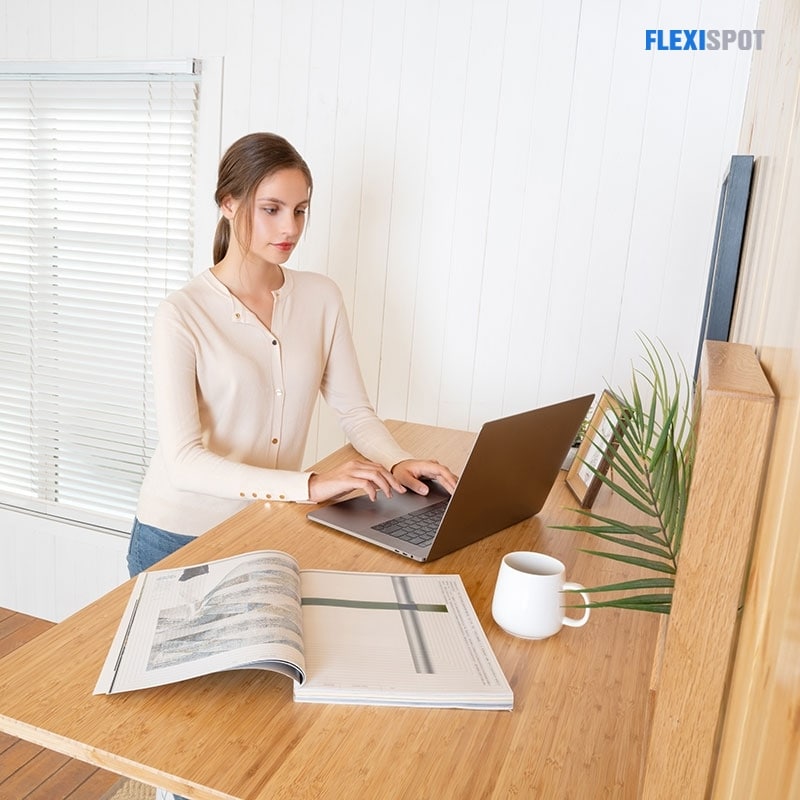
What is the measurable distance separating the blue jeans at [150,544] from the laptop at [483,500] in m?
0.43

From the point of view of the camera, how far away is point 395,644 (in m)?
1.01

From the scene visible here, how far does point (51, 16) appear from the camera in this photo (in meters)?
2.83

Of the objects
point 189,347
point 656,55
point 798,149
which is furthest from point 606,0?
point 798,149

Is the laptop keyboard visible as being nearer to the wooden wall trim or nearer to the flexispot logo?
the wooden wall trim

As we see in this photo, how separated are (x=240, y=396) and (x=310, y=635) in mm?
791

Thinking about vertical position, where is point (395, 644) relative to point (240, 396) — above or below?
below

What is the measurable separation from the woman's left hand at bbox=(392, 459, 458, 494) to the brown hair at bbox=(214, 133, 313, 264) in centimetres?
58

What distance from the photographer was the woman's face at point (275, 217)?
1.72 m

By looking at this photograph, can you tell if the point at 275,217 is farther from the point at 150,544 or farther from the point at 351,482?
the point at 150,544

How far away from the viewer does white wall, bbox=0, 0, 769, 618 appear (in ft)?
6.92

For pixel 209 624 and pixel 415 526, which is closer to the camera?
pixel 209 624

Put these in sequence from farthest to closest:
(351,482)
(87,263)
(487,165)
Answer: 1. (87,263)
2. (487,165)
3. (351,482)

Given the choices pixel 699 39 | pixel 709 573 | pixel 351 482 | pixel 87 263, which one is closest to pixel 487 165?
pixel 699 39

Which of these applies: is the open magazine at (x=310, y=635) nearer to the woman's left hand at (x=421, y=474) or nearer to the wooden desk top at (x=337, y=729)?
the wooden desk top at (x=337, y=729)
